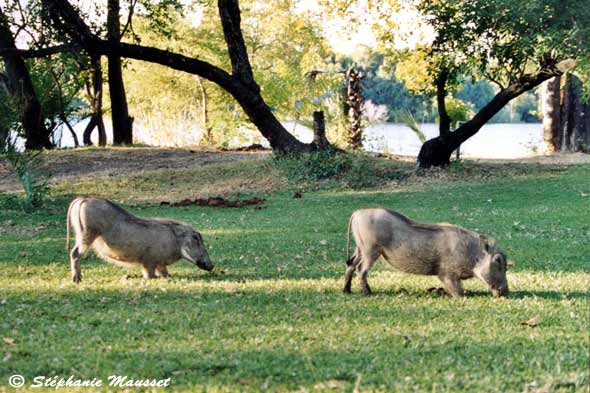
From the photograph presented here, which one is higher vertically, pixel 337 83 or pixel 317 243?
pixel 337 83

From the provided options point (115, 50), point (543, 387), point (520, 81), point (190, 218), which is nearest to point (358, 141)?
point (520, 81)

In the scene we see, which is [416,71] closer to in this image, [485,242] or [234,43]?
[234,43]

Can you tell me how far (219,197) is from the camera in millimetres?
20641

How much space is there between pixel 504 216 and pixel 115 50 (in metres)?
12.1

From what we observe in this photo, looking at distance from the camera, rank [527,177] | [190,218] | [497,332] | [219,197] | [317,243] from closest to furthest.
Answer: [497,332] → [317,243] → [190,218] → [219,197] → [527,177]

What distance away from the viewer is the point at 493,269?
344 inches

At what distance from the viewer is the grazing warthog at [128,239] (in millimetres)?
9836

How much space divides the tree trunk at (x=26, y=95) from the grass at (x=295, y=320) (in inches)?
493

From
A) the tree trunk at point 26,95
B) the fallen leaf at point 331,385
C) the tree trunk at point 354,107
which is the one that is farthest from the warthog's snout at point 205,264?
the tree trunk at point 354,107

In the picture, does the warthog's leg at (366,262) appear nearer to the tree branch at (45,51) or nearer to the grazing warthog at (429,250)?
the grazing warthog at (429,250)

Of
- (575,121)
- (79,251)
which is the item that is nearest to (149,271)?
(79,251)

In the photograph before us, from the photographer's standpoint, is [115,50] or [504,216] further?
[115,50]

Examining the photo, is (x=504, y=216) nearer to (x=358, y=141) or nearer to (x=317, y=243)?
(x=317, y=243)

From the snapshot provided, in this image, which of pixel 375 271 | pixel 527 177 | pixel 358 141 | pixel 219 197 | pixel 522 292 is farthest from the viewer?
pixel 358 141
